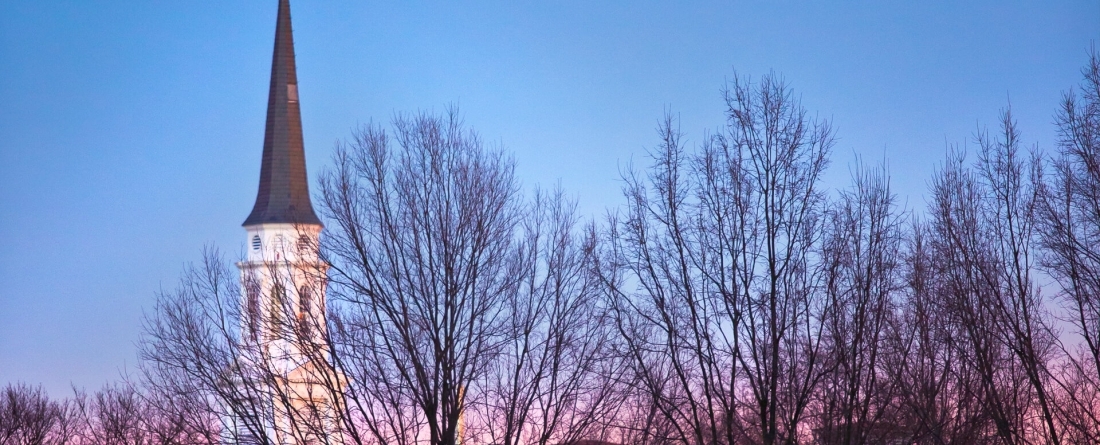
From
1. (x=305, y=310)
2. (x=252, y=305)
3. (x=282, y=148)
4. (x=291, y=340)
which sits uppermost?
(x=282, y=148)

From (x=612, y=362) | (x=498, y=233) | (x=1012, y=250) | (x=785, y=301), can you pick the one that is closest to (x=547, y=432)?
(x=612, y=362)

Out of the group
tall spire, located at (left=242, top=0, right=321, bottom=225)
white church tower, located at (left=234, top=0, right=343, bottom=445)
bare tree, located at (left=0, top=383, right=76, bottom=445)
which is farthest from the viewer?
tall spire, located at (left=242, top=0, right=321, bottom=225)

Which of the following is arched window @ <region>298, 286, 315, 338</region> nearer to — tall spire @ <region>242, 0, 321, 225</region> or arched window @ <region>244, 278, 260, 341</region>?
arched window @ <region>244, 278, 260, 341</region>

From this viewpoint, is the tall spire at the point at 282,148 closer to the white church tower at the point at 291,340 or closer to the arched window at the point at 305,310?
the white church tower at the point at 291,340

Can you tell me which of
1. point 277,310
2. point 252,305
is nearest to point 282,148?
point 252,305

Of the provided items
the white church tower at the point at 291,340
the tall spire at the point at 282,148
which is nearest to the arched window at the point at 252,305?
the white church tower at the point at 291,340

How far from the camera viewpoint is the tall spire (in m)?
84.5

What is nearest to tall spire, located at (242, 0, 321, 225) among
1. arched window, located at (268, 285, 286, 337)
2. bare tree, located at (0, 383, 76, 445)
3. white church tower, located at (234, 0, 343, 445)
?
bare tree, located at (0, 383, 76, 445)

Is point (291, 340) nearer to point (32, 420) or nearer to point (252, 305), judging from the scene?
point (252, 305)

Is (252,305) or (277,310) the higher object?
(252,305)

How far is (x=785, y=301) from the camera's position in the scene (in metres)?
18.7

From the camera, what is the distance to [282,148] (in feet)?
282

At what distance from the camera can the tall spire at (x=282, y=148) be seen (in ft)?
277

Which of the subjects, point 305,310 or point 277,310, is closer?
point 305,310
